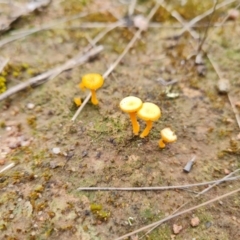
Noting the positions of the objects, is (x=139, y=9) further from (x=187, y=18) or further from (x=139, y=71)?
(x=139, y=71)

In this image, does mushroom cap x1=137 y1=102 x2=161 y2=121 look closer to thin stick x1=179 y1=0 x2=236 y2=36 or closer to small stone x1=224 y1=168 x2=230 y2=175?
small stone x1=224 y1=168 x2=230 y2=175

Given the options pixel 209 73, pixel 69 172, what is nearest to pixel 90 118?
pixel 69 172

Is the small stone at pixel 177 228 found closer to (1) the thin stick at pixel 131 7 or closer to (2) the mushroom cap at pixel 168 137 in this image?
(2) the mushroom cap at pixel 168 137

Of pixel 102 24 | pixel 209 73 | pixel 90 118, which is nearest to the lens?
pixel 90 118

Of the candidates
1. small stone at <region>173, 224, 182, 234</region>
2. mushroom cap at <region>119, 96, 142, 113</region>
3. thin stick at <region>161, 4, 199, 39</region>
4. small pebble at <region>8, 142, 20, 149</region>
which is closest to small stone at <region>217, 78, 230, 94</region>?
thin stick at <region>161, 4, 199, 39</region>

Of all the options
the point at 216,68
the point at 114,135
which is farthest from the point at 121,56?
the point at 114,135

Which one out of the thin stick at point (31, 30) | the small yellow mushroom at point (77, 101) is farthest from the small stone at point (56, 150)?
the thin stick at point (31, 30)
